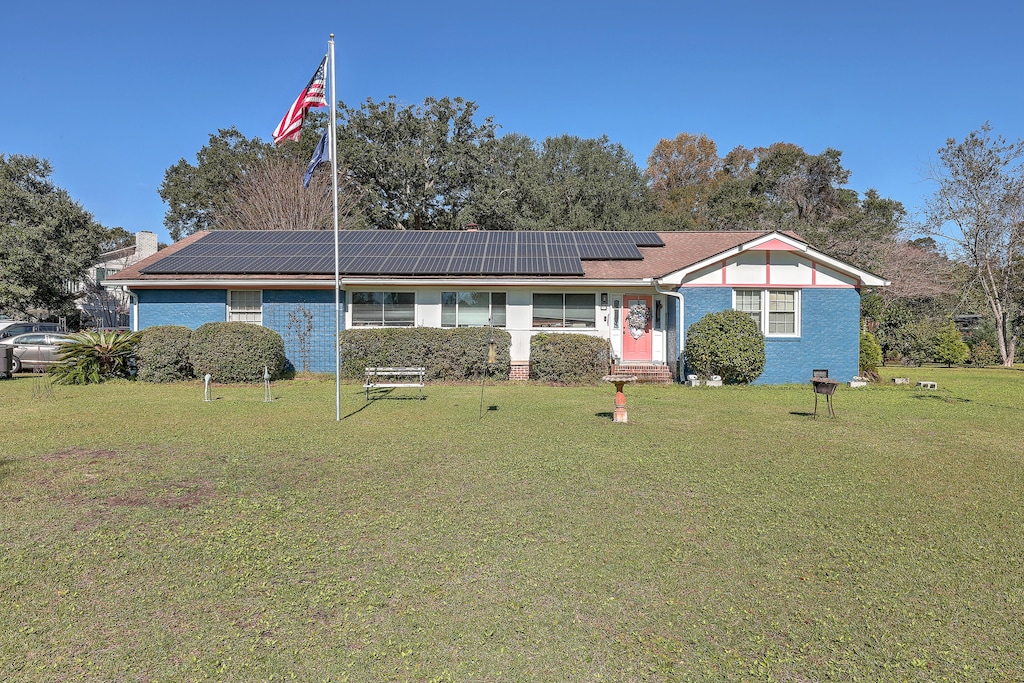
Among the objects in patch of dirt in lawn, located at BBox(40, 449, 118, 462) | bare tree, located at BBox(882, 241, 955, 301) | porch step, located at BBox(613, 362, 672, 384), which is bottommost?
patch of dirt in lawn, located at BBox(40, 449, 118, 462)

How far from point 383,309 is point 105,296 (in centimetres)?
2916

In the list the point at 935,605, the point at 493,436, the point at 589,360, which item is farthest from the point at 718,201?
the point at 935,605

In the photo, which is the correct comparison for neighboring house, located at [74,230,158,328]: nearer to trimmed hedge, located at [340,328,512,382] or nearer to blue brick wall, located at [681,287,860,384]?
trimmed hedge, located at [340,328,512,382]

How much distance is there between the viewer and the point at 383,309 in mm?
18828

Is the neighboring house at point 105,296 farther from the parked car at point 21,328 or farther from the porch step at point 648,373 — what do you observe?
the porch step at point 648,373

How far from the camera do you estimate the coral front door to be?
744 inches

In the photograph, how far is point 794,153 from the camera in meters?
44.8

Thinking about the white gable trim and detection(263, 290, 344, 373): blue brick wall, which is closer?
the white gable trim

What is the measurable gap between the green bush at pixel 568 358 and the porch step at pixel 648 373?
81 centimetres

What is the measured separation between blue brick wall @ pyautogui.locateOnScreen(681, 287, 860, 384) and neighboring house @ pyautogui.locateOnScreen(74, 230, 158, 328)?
98.0 feet

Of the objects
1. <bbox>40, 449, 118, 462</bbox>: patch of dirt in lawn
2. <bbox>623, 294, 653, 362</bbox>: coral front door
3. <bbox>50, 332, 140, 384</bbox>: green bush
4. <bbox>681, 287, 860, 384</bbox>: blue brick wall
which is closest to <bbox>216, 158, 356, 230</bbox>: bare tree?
<bbox>50, 332, 140, 384</bbox>: green bush

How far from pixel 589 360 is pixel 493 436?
784 cm

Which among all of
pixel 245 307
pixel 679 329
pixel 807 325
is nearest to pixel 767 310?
pixel 807 325

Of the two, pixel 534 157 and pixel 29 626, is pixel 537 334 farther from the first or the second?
pixel 534 157
